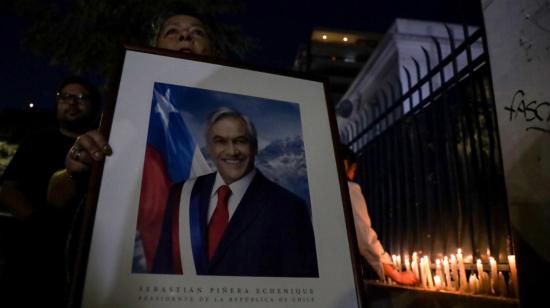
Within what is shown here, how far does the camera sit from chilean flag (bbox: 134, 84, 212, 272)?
3.28ft

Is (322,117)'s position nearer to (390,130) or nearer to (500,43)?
(500,43)

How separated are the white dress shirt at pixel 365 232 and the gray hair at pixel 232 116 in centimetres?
211

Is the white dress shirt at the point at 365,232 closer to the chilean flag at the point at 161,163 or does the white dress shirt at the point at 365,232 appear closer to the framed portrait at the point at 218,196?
the framed portrait at the point at 218,196

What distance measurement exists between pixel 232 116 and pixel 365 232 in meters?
2.36

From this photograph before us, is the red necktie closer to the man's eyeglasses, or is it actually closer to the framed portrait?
the framed portrait

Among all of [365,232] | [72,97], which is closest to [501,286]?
[365,232]

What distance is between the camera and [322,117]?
1324mm

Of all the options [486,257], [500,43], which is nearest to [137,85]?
[500,43]

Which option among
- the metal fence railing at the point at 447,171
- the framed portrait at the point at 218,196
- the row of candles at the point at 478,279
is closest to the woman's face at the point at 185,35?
the framed portrait at the point at 218,196

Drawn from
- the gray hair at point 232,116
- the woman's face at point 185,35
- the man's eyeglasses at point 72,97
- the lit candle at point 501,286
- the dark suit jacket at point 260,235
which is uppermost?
the woman's face at point 185,35

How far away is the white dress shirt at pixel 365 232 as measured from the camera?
10.6ft

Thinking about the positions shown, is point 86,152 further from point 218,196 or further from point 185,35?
point 185,35

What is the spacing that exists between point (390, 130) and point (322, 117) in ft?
12.7

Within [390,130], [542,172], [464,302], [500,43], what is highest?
[390,130]
